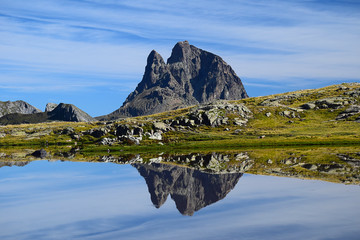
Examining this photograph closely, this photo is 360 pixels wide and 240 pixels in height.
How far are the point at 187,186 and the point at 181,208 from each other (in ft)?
47.5

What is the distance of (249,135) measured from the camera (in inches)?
6496

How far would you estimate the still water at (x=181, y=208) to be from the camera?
33406 mm

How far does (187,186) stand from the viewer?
5872 cm

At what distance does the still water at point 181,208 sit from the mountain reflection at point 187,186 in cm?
15

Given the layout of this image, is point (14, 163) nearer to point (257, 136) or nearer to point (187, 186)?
point (187, 186)

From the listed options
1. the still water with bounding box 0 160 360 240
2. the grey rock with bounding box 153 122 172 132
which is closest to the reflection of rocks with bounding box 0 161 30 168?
the still water with bounding box 0 160 360 240

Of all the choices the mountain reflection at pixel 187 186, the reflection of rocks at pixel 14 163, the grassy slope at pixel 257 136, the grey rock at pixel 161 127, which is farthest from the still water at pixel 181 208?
the grey rock at pixel 161 127

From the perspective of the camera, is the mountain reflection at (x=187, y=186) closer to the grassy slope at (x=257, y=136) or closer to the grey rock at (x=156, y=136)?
the grassy slope at (x=257, y=136)

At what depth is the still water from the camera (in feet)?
110

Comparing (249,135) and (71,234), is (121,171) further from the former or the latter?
(249,135)

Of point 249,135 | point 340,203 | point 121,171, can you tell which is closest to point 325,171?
point 340,203

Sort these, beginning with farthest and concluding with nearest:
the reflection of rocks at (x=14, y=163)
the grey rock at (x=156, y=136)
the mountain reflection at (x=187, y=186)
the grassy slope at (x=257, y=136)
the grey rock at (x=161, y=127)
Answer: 1. the grey rock at (x=161, y=127)
2. the grey rock at (x=156, y=136)
3. the grassy slope at (x=257, y=136)
4. the reflection of rocks at (x=14, y=163)
5. the mountain reflection at (x=187, y=186)

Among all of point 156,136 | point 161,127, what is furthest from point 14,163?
point 161,127

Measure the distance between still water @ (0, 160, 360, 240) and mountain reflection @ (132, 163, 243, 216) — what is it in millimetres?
151
